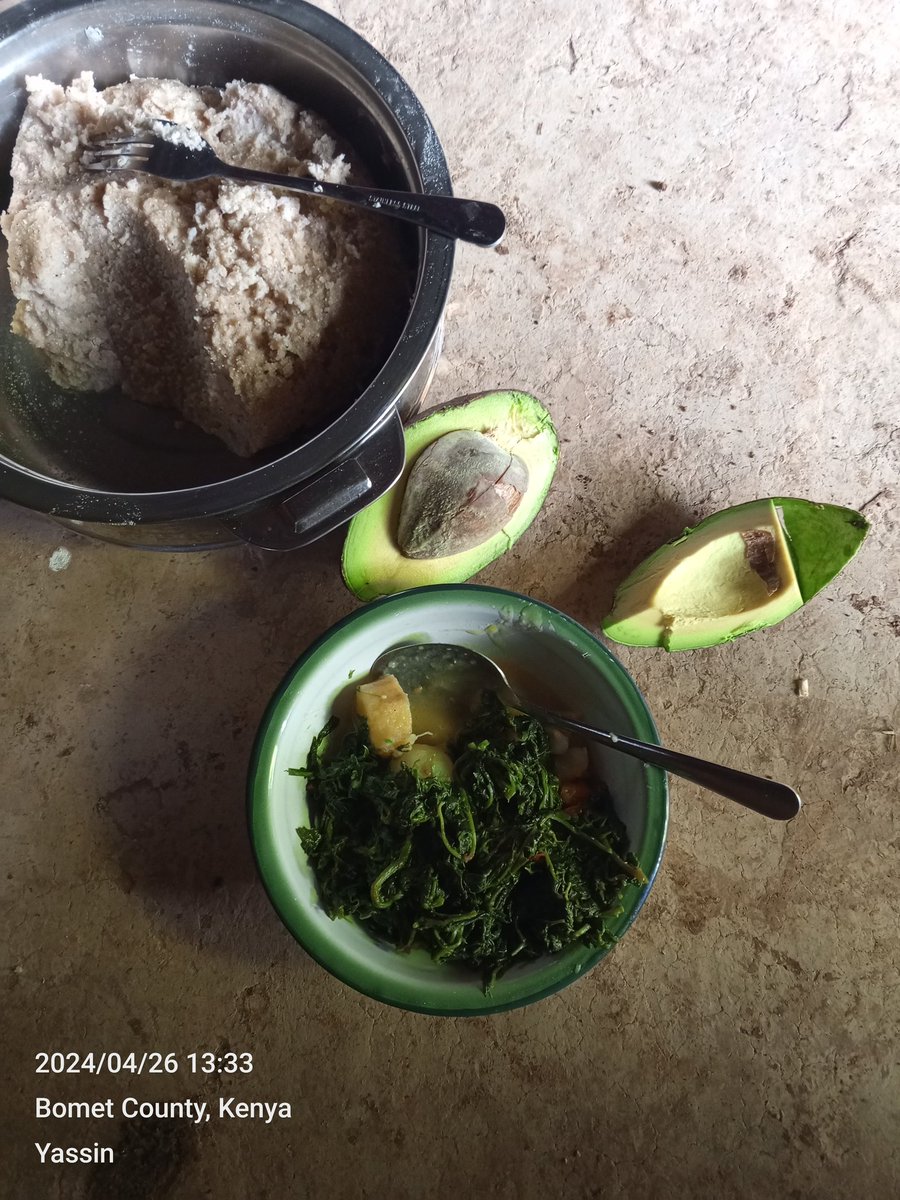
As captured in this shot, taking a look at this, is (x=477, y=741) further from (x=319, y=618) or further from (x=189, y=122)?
(x=189, y=122)

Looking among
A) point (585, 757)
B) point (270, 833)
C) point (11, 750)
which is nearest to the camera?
point (270, 833)

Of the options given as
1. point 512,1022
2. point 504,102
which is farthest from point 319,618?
point 504,102

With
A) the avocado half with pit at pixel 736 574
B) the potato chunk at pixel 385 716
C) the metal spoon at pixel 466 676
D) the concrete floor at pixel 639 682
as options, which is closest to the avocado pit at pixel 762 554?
the avocado half with pit at pixel 736 574

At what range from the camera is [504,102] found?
123 cm

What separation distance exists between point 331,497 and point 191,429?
313 millimetres

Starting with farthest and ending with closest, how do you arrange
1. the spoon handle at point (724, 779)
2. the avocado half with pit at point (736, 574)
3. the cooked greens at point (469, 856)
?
the avocado half with pit at point (736, 574)
the cooked greens at point (469, 856)
the spoon handle at point (724, 779)

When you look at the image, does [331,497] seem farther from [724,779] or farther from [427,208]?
[724,779]

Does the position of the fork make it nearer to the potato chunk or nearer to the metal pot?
the metal pot

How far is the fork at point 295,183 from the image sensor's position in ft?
2.61

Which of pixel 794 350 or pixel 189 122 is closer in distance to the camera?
pixel 189 122

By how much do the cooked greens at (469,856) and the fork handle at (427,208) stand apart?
540mm

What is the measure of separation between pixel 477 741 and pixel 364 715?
0.14 meters

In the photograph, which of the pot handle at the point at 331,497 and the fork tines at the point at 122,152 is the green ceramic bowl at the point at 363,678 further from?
the fork tines at the point at 122,152

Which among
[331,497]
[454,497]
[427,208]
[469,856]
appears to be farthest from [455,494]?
[469,856]
